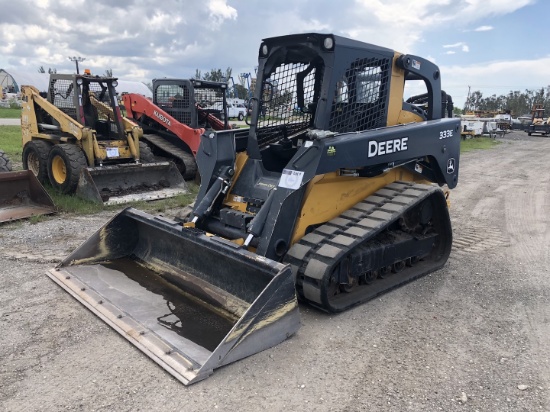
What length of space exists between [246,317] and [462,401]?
1.41 meters

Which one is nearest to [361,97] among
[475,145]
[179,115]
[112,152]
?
[112,152]

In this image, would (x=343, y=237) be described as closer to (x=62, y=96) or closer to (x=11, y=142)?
(x=62, y=96)

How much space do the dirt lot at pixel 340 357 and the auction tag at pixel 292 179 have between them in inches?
41.7

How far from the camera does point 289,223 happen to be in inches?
158

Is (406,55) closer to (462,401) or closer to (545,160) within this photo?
(462,401)

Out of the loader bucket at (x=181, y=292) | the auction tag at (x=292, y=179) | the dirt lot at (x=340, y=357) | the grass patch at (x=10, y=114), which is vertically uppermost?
the auction tag at (x=292, y=179)

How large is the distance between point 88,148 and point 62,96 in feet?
5.18

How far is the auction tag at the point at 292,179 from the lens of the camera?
154 inches

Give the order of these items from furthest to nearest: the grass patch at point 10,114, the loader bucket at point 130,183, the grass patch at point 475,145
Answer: the grass patch at point 10,114 < the grass patch at point 475,145 < the loader bucket at point 130,183

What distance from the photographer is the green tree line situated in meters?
66.4

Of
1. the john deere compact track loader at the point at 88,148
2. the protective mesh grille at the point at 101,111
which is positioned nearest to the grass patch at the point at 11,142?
the john deere compact track loader at the point at 88,148

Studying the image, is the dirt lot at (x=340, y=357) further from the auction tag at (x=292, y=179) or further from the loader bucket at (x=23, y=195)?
the loader bucket at (x=23, y=195)

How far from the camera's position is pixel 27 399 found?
9.14 ft

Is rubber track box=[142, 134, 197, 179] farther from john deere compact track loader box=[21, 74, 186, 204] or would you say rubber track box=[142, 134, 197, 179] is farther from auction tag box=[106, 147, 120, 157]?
auction tag box=[106, 147, 120, 157]
